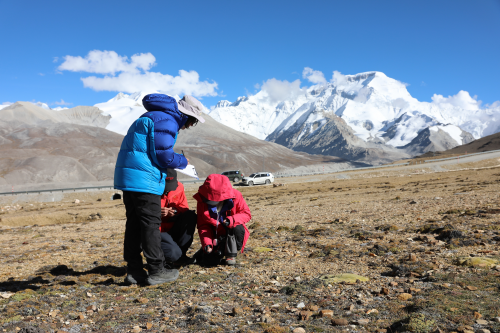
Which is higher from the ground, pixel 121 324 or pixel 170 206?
pixel 170 206

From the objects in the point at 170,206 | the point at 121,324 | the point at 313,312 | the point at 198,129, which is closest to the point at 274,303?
the point at 313,312

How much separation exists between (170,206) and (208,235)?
2.39ft

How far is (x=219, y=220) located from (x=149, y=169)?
1643mm

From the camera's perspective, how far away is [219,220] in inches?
207

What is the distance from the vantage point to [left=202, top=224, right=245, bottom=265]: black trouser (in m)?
5.22

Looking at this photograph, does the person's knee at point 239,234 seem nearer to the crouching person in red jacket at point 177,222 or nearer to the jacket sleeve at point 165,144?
the crouching person in red jacket at point 177,222

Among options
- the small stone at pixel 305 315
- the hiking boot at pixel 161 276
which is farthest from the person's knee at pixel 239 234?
the small stone at pixel 305 315

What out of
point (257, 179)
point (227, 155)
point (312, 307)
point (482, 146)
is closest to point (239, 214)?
point (312, 307)

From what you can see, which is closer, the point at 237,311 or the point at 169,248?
the point at 237,311

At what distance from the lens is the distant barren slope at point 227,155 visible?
105481 millimetres

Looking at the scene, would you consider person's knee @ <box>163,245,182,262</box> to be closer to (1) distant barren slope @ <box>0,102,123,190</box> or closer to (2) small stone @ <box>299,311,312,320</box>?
(2) small stone @ <box>299,311,312,320</box>

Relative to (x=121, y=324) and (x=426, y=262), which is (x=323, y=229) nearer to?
(x=426, y=262)

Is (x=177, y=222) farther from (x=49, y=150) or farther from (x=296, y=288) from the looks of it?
(x=49, y=150)

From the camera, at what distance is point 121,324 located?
3.12 m
